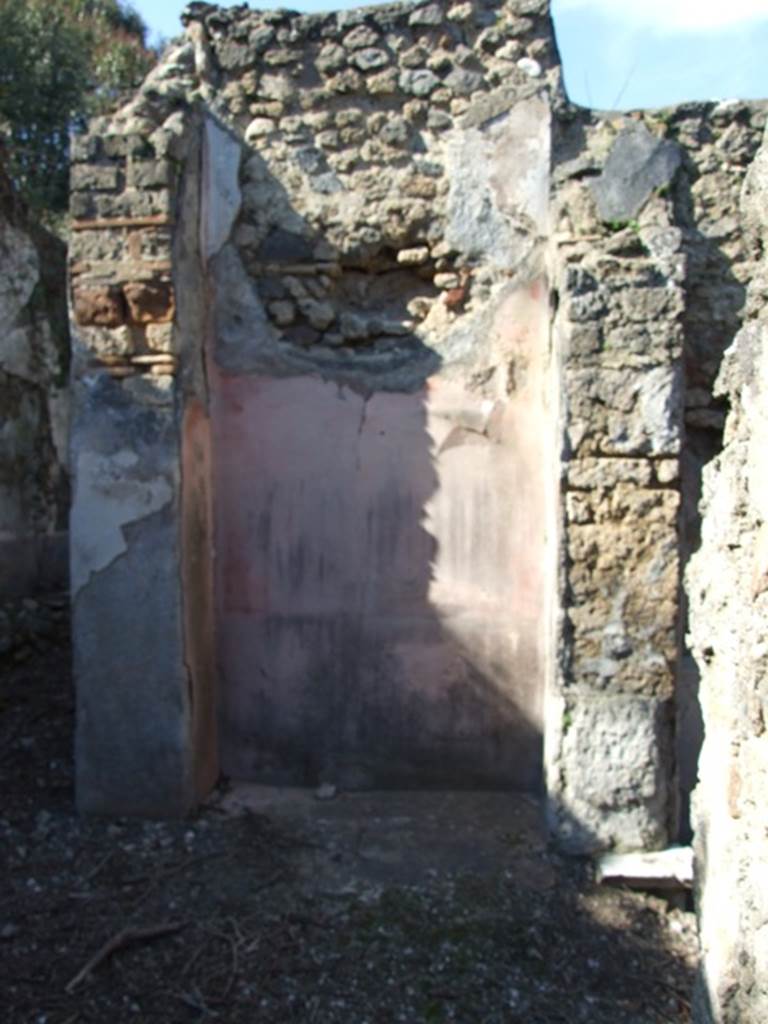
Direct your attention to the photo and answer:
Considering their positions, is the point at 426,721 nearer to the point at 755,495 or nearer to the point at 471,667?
the point at 471,667

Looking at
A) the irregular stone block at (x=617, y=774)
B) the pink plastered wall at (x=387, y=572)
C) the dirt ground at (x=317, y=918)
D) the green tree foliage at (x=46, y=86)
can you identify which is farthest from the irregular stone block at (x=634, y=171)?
the green tree foliage at (x=46, y=86)

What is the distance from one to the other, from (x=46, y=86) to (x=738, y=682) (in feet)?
35.8

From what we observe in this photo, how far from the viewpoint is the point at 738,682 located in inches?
67.1

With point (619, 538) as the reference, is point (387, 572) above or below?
below

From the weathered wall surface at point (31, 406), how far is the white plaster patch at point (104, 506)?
5.79 ft

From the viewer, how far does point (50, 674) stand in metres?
4.84

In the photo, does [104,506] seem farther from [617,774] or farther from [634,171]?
Answer: [634,171]

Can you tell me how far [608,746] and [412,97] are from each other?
2657mm

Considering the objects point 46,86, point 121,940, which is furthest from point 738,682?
point 46,86

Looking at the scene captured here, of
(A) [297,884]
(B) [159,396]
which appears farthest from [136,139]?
(A) [297,884]

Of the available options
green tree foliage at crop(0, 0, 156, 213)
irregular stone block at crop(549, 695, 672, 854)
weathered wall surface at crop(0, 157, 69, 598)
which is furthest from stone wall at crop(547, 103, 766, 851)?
green tree foliage at crop(0, 0, 156, 213)

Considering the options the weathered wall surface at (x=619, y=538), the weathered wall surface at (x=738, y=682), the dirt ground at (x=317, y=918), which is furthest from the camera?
the weathered wall surface at (x=619, y=538)

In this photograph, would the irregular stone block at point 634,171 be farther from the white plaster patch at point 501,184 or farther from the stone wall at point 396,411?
the white plaster patch at point 501,184

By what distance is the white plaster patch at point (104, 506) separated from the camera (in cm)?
376
